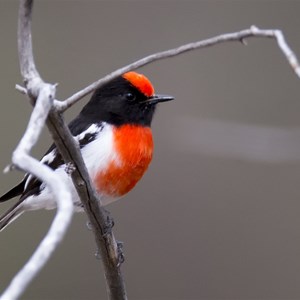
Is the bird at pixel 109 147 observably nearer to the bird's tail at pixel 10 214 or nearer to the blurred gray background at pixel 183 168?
the bird's tail at pixel 10 214

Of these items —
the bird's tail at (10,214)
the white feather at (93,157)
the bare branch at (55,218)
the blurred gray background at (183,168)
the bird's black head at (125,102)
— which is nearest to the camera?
the bare branch at (55,218)

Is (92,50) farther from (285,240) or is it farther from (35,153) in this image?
(285,240)

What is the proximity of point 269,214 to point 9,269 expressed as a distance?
1.92 m

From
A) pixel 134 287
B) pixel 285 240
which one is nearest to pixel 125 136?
pixel 134 287

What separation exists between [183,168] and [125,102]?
1905mm

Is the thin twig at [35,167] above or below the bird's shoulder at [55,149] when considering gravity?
below

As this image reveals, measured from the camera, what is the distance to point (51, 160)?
324 centimetres

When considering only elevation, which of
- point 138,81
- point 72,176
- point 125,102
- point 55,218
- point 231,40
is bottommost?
point 55,218

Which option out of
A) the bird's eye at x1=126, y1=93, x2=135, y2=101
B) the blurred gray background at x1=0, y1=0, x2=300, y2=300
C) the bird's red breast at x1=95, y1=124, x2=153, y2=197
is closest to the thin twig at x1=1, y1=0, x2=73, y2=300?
the bird's red breast at x1=95, y1=124, x2=153, y2=197

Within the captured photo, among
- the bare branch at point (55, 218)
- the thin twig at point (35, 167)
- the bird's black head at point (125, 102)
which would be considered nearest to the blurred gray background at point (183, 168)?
the bird's black head at point (125, 102)

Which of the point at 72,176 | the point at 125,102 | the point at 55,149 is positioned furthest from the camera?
the point at 125,102

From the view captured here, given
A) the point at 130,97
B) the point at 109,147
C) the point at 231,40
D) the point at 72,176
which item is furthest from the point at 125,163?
the point at 231,40

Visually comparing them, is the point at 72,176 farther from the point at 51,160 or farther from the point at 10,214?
the point at 10,214

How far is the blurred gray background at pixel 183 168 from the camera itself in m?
5.29
